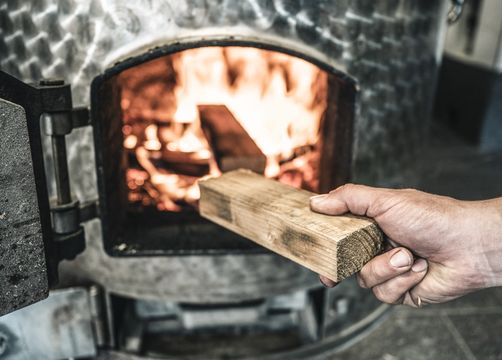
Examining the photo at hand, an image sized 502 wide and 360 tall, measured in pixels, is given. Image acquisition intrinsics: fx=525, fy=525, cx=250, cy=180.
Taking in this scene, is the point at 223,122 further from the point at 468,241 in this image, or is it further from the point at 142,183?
the point at 468,241

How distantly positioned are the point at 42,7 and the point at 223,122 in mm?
479

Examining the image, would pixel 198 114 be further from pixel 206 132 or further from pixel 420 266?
pixel 420 266

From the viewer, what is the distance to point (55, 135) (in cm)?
107

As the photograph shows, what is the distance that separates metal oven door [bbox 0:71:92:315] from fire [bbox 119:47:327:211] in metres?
0.35

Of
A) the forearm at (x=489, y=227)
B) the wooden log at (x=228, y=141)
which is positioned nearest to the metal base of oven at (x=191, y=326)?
the wooden log at (x=228, y=141)

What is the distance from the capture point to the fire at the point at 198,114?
4.52 ft

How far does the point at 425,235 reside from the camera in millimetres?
912

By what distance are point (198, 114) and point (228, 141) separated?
12 centimetres

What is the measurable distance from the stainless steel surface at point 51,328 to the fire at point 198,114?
31cm

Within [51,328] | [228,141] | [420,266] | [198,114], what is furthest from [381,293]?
[51,328]

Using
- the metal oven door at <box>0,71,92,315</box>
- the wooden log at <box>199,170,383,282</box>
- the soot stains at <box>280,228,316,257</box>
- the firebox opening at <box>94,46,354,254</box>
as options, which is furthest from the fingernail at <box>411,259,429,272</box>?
the metal oven door at <box>0,71,92,315</box>

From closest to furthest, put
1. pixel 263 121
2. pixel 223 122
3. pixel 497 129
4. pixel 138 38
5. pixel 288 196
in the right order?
1. pixel 288 196
2. pixel 138 38
3. pixel 223 122
4. pixel 263 121
5. pixel 497 129

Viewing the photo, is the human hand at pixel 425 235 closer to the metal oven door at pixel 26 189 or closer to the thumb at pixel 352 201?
the thumb at pixel 352 201

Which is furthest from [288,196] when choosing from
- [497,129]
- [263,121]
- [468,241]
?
[497,129]
